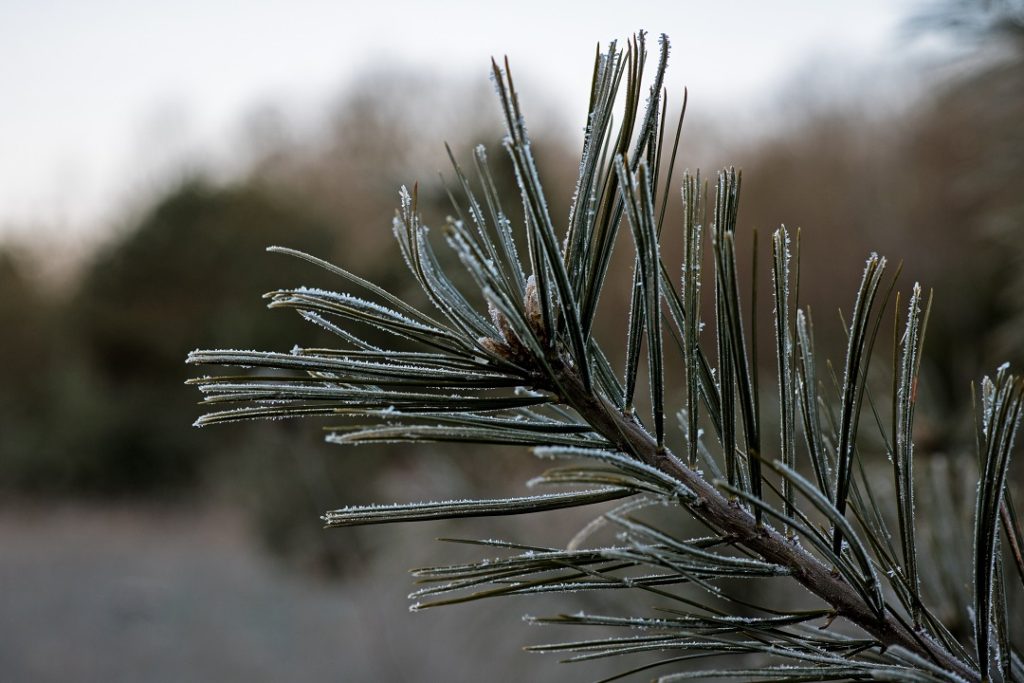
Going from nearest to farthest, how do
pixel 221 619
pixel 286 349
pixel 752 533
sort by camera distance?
pixel 752 533
pixel 221 619
pixel 286 349

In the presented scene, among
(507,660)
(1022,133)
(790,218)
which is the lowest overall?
(507,660)

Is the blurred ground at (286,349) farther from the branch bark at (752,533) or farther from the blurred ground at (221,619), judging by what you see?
the branch bark at (752,533)

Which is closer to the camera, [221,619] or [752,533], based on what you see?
[752,533]

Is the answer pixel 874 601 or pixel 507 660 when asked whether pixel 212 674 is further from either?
pixel 874 601

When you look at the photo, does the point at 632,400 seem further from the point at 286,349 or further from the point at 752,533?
the point at 286,349

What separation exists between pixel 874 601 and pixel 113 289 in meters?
9.40

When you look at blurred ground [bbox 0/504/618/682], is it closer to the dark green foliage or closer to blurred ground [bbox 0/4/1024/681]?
blurred ground [bbox 0/4/1024/681]

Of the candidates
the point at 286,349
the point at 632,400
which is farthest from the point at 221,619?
the point at 632,400

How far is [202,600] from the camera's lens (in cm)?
598

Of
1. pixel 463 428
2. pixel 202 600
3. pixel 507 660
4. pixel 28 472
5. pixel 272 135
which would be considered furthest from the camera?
pixel 272 135

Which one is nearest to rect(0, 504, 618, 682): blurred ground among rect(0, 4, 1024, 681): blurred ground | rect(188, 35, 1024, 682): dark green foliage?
rect(0, 4, 1024, 681): blurred ground

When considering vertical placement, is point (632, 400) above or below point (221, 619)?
above

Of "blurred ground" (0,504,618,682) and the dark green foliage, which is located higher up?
the dark green foliage

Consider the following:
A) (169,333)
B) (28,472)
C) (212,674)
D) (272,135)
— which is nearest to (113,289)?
(169,333)
